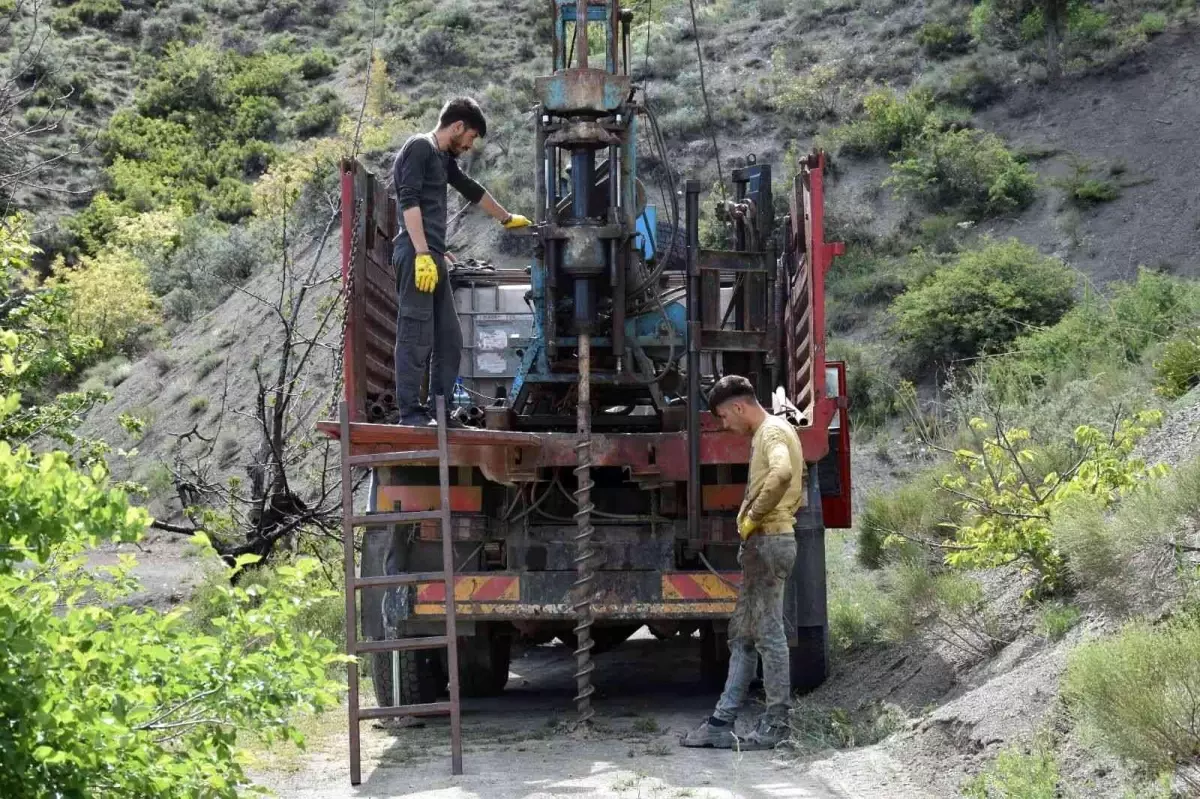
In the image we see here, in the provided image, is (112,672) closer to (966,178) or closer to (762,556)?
(762,556)

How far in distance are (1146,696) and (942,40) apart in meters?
32.3

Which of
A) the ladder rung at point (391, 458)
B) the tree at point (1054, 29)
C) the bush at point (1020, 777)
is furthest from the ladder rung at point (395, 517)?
the tree at point (1054, 29)

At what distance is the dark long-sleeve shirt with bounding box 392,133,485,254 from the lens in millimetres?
8188

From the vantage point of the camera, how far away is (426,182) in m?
8.34

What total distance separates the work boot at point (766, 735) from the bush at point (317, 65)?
47.0 m

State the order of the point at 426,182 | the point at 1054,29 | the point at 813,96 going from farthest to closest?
1. the point at 813,96
2. the point at 1054,29
3. the point at 426,182

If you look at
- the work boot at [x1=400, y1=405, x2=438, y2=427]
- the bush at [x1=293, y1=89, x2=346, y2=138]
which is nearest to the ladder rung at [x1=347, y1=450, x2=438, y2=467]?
the work boot at [x1=400, y1=405, x2=438, y2=427]

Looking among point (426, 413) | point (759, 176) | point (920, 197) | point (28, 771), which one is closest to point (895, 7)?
point (920, 197)

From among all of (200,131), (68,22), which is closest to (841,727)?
(200,131)

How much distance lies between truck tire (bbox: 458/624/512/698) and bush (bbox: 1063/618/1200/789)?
469 cm

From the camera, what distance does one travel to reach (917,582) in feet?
Result: 31.5

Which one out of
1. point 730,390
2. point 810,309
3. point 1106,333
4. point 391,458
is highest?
point 1106,333

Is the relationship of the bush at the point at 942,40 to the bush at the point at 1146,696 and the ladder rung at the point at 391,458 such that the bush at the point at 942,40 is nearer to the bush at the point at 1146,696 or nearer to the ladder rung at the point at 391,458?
the ladder rung at the point at 391,458

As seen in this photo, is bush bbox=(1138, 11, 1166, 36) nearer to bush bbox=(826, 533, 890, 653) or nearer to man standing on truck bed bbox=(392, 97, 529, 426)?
bush bbox=(826, 533, 890, 653)
